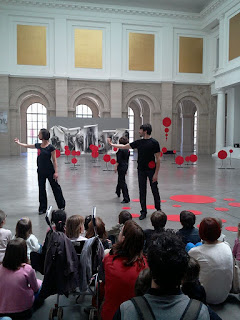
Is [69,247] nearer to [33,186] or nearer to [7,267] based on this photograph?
[7,267]

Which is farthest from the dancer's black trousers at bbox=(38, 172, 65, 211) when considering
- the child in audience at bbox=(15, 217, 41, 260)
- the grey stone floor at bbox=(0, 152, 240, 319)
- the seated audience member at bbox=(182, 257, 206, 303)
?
the seated audience member at bbox=(182, 257, 206, 303)

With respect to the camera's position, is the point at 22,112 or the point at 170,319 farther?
the point at 22,112

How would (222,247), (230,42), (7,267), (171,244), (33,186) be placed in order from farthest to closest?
(230,42)
(33,186)
(222,247)
(7,267)
(171,244)

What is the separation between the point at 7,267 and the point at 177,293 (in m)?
2.01

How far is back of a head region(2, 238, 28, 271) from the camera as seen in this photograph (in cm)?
312

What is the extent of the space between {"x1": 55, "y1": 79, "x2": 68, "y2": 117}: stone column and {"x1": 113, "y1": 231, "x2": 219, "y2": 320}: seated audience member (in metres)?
27.7

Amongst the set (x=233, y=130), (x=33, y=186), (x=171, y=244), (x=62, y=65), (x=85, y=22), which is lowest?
(x=33, y=186)

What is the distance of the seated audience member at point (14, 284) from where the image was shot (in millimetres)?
3113

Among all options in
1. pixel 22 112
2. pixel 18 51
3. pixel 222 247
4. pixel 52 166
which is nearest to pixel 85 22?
pixel 18 51

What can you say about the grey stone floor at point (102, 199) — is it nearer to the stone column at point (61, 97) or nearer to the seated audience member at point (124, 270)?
the seated audience member at point (124, 270)

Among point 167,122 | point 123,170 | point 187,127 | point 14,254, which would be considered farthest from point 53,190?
point 187,127

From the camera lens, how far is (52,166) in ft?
24.3

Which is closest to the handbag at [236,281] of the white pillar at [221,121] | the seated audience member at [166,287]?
the seated audience member at [166,287]

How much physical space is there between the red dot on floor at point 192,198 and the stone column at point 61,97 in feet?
68.6
